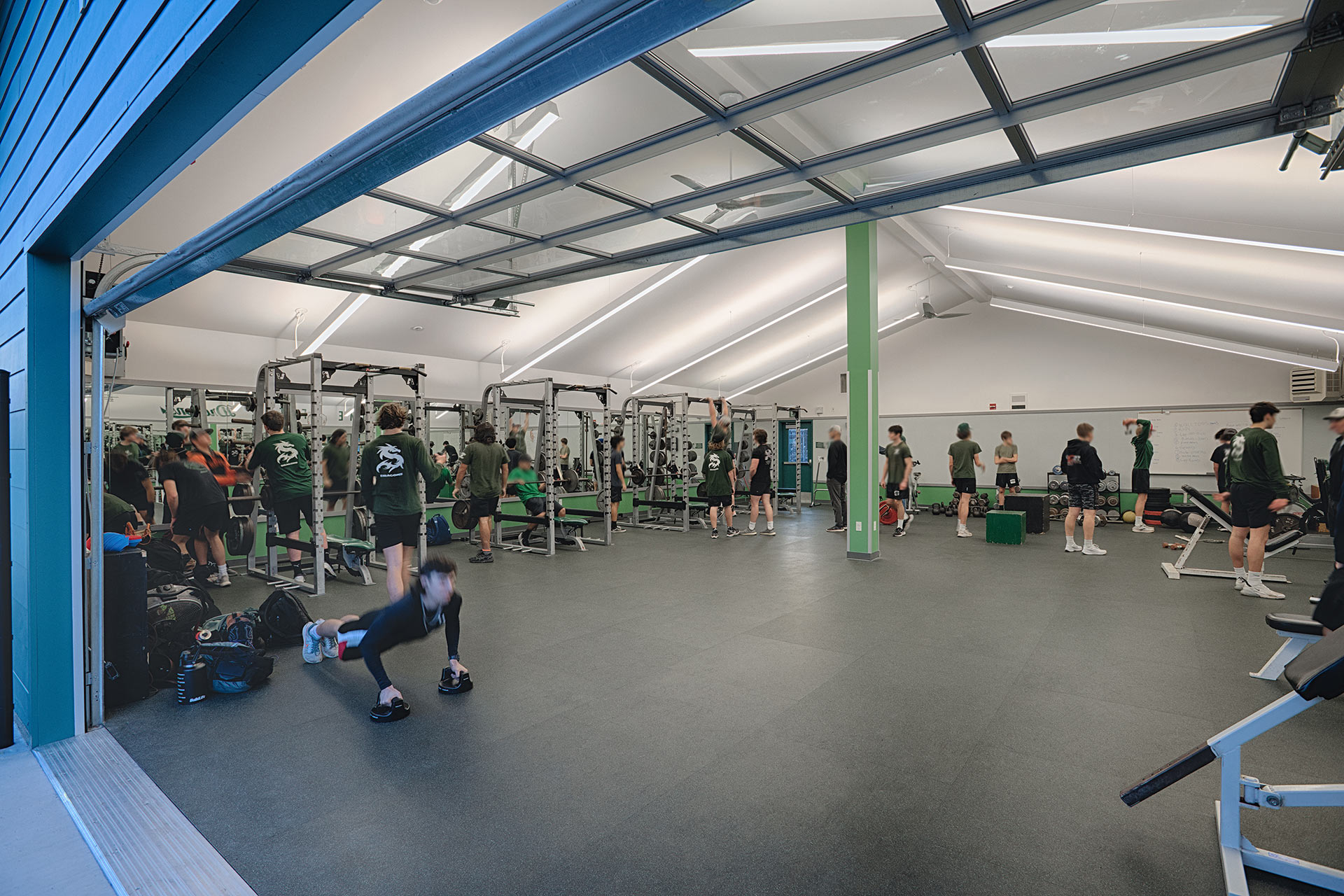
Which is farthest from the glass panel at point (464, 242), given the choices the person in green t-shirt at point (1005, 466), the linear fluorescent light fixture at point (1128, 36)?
the person in green t-shirt at point (1005, 466)

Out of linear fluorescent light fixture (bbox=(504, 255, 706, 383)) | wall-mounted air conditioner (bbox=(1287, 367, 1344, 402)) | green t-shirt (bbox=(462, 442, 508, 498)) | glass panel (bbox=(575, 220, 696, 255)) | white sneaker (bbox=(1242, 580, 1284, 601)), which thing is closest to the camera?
white sneaker (bbox=(1242, 580, 1284, 601))

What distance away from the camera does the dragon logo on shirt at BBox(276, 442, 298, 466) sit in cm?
569

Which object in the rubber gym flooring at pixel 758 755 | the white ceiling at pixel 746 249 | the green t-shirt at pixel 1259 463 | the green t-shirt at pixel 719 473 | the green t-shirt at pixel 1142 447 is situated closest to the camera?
the rubber gym flooring at pixel 758 755

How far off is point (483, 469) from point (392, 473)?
277 centimetres

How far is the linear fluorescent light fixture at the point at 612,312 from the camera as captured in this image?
9141 mm

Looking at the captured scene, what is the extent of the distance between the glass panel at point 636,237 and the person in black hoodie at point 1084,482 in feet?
16.3

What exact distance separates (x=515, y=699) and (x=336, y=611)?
100 inches

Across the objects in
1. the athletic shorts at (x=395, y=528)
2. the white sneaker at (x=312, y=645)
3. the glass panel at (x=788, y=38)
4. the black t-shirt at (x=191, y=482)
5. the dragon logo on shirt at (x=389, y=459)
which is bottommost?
the white sneaker at (x=312, y=645)

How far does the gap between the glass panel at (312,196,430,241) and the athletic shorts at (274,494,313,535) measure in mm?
2466

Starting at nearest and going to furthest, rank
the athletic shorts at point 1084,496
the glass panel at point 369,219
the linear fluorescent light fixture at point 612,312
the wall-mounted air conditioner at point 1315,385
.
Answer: the glass panel at point 369,219 < the athletic shorts at point 1084,496 < the wall-mounted air conditioner at point 1315,385 < the linear fluorescent light fixture at point 612,312

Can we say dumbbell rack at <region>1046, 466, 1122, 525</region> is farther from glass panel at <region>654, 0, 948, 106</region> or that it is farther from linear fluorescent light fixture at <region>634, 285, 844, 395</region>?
glass panel at <region>654, 0, 948, 106</region>

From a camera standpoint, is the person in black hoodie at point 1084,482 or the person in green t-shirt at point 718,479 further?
the person in green t-shirt at point 718,479

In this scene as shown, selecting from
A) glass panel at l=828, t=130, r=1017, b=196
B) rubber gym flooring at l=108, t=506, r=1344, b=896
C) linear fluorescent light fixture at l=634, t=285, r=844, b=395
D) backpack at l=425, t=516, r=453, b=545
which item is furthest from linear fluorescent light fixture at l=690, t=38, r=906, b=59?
linear fluorescent light fixture at l=634, t=285, r=844, b=395

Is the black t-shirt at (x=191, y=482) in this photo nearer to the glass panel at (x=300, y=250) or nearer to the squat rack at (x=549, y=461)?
the glass panel at (x=300, y=250)
